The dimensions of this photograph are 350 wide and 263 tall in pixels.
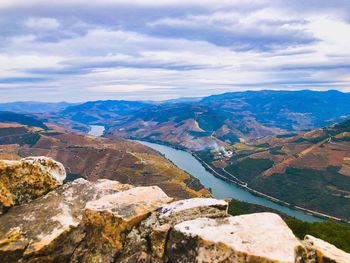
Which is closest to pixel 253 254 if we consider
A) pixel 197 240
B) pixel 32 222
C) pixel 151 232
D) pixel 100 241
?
pixel 197 240

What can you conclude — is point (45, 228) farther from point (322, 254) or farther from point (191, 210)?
point (322, 254)

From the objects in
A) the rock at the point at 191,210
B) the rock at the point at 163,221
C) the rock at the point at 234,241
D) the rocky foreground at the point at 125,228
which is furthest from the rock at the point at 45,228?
the rock at the point at 234,241

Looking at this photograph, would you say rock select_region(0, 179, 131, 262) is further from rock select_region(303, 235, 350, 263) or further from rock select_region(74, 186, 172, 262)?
rock select_region(303, 235, 350, 263)

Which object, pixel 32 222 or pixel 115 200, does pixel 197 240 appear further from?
pixel 32 222

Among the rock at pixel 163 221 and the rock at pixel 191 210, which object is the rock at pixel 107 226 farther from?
the rock at pixel 191 210

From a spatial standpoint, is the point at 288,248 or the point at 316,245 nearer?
the point at 288,248

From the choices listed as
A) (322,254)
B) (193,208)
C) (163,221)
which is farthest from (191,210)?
(322,254)
